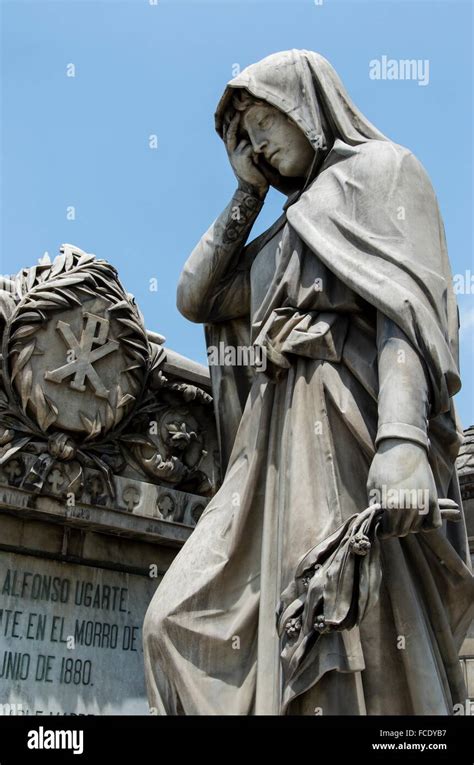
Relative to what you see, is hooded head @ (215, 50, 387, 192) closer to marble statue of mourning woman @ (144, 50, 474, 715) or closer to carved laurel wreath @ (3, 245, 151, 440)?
marble statue of mourning woman @ (144, 50, 474, 715)

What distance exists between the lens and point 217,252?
4.41 m

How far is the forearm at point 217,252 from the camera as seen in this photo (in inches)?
174

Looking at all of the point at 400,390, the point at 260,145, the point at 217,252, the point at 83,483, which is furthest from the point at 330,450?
the point at 83,483

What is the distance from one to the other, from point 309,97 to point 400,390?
1396 mm

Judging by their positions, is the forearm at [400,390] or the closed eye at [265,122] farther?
the closed eye at [265,122]

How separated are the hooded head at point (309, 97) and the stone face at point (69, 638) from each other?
2909 millimetres

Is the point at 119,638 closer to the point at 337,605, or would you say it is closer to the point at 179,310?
the point at 179,310

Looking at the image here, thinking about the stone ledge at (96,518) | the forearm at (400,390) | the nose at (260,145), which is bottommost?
the forearm at (400,390)

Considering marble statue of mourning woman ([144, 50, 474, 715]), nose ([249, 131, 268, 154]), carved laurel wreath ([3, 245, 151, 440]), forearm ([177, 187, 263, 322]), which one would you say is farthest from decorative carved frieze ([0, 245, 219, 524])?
nose ([249, 131, 268, 154])

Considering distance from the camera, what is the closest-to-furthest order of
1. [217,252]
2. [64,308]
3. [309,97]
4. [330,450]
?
[330,450]
[309,97]
[217,252]
[64,308]

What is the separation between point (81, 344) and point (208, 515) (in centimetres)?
225

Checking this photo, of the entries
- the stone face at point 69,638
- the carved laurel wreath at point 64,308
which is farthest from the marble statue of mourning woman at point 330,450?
the stone face at point 69,638

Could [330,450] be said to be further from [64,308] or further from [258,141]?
[64,308]

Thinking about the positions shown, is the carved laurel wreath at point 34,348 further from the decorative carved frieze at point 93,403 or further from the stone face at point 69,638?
the stone face at point 69,638
